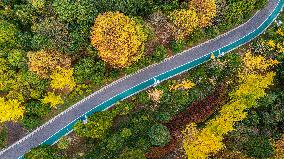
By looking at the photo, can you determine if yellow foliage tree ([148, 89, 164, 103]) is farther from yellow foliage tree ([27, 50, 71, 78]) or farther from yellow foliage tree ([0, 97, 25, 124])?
yellow foliage tree ([0, 97, 25, 124])

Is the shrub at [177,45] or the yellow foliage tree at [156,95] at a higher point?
the shrub at [177,45]

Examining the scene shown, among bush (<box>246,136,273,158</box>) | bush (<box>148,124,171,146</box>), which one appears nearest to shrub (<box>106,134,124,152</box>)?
bush (<box>148,124,171,146</box>)

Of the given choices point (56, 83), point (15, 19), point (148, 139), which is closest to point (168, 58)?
point (148, 139)

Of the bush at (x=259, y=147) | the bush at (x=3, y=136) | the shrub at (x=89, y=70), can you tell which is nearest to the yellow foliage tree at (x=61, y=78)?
the shrub at (x=89, y=70)

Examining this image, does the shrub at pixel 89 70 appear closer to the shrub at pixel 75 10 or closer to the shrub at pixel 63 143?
the shrub at pixel 75 10

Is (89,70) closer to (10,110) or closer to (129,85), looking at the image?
(129,85)

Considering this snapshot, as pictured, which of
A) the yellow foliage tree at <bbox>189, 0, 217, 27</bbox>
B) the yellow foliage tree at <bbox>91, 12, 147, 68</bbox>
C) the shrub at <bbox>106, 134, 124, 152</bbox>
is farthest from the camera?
the shrub at <bbox>106, 134, 124, 152</bbox>

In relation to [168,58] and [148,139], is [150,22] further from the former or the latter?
[148,139]
